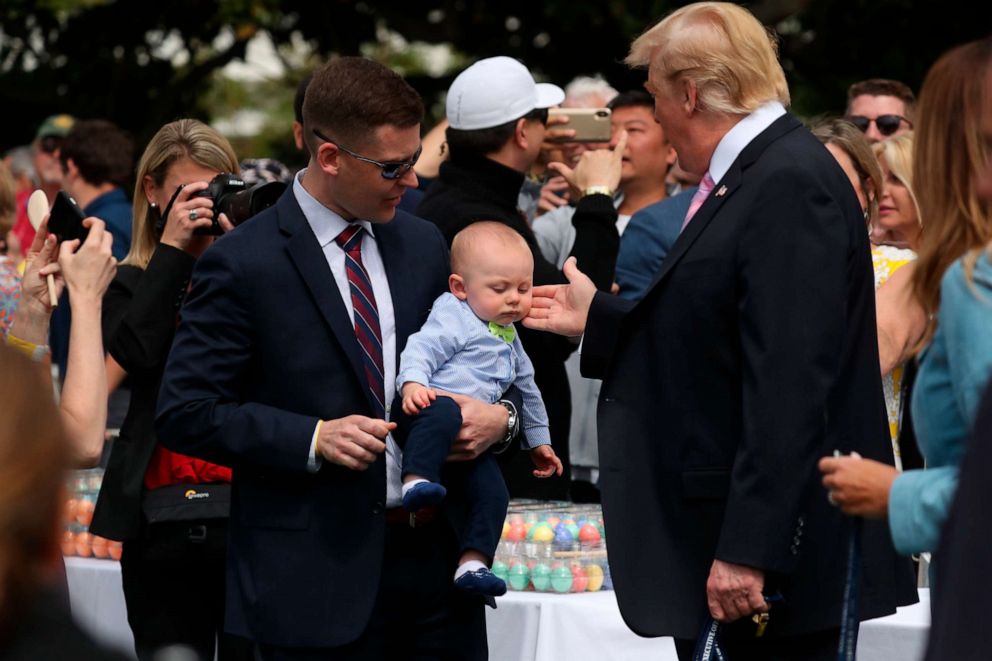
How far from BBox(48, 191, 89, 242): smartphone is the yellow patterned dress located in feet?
7.89

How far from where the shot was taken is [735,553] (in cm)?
328

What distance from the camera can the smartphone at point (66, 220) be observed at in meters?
4.29

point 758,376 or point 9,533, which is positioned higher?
point 758,376

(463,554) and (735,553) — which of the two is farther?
A: (463,554)

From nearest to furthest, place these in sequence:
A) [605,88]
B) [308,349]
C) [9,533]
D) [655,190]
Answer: [9,533], [308,349], [655,190], [605,88]

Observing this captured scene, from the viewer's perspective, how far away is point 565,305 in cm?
396

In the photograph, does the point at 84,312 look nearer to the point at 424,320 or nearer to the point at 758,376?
the point at 424,320

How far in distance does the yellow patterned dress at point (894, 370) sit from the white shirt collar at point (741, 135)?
59.3 inches

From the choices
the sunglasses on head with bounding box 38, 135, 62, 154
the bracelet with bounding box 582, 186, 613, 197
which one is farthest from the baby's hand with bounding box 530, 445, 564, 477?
the sunglasses on head with bounding box 38, 135, 62, 154

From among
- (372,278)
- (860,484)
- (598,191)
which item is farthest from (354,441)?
(598,191)

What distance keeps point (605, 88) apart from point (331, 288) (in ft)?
15.2

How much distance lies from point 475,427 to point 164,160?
158cm

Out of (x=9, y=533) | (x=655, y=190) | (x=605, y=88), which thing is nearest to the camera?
Result: (x=9, y=533)

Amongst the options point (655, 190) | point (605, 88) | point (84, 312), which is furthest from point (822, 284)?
point (605, 88)
